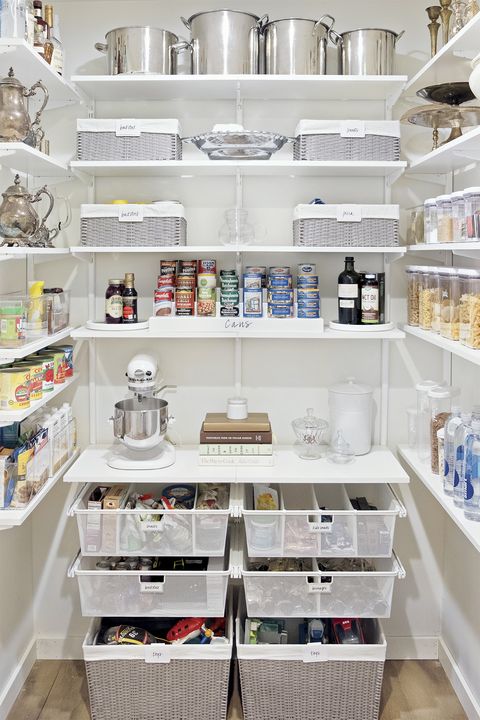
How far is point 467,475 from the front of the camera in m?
1.96

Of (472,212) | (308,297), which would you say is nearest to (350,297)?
(308,297)

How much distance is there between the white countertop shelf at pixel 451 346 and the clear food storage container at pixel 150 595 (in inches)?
40.7

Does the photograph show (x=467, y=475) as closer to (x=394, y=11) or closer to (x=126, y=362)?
(x=126, y=362)

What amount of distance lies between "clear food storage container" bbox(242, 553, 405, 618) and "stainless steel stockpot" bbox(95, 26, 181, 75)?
5.78 feet

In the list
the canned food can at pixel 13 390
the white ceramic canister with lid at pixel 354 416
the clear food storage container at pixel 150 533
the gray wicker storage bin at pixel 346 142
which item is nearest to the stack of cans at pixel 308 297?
the white ceramic canister with lid at pixel 354 416

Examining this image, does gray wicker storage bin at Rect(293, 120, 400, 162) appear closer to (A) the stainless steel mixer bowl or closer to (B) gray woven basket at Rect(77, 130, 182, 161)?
(B) gray woven basket at Rect(77, 130, 182, 161)

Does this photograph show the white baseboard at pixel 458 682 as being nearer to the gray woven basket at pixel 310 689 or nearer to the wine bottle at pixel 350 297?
the gray woven basket at pixel 310 689

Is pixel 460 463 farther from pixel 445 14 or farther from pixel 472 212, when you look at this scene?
pixel 445 14

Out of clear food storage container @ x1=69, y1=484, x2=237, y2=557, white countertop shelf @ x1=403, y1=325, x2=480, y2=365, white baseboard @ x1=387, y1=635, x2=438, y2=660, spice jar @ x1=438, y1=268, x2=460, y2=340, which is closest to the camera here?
white countertop shelf @ x1=403, y1=325, x2=480, y2=365

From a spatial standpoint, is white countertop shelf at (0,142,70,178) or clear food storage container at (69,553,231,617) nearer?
white countertop shelf at (0,142,70,178)

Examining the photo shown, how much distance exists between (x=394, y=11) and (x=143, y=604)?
2.34 meters

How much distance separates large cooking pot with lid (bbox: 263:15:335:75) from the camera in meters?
2.48

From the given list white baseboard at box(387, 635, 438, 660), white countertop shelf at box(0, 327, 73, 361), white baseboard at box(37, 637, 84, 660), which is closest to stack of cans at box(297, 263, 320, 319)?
white countertop shelf at box(0, 327, 73, 361)

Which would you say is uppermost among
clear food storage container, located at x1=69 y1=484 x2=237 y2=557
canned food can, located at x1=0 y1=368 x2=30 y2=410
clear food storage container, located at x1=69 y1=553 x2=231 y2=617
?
canned food can, located at x1=0 y1=368 x2=30 y2=410
